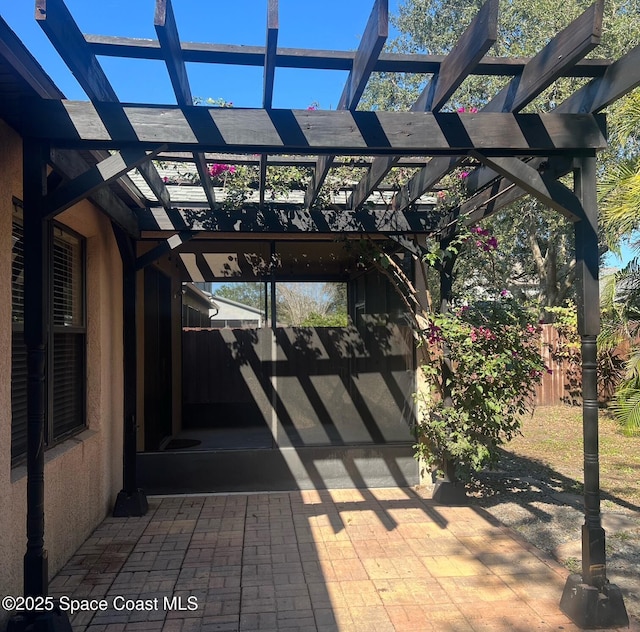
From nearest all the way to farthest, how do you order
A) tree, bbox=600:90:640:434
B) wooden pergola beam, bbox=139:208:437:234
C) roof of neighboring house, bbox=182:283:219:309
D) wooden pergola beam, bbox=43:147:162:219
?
wooden pergola beam, bbox=43:147:162:219 → wooden pergola beam, bbox=139:208:437:234 → tree, bbox=600:90:640:434 → roof of neighboring house, bbox=182:283:219:309

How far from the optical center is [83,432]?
4.53 meters

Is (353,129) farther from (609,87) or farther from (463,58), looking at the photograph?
(609,87)

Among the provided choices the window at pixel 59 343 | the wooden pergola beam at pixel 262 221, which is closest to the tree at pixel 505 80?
the wooden pergola beam at pixel 262 221

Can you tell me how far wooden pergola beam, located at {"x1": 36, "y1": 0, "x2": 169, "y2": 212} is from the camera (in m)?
2.19

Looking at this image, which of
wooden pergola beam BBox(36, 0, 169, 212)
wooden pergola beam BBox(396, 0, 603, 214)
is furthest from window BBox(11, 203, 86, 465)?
wooden pergola beam BBox(396, 0, 603, 214)

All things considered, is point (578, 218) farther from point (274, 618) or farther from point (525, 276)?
point (525, 276)

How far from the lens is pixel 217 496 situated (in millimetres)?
5508

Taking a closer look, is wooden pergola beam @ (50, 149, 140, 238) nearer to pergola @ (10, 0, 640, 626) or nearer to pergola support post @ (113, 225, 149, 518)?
pergola @ (10, 0, 640, 626)

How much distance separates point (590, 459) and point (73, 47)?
3521 mm

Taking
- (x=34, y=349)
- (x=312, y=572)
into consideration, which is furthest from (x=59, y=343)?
(x=312, y=572)

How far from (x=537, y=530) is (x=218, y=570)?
2.62 m

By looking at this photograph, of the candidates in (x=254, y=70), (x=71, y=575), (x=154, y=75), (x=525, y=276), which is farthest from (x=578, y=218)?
(x=525, y=276)

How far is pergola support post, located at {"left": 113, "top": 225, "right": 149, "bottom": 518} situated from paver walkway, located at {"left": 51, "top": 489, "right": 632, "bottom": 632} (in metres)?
0.18

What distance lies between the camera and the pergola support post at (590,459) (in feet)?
9.59
